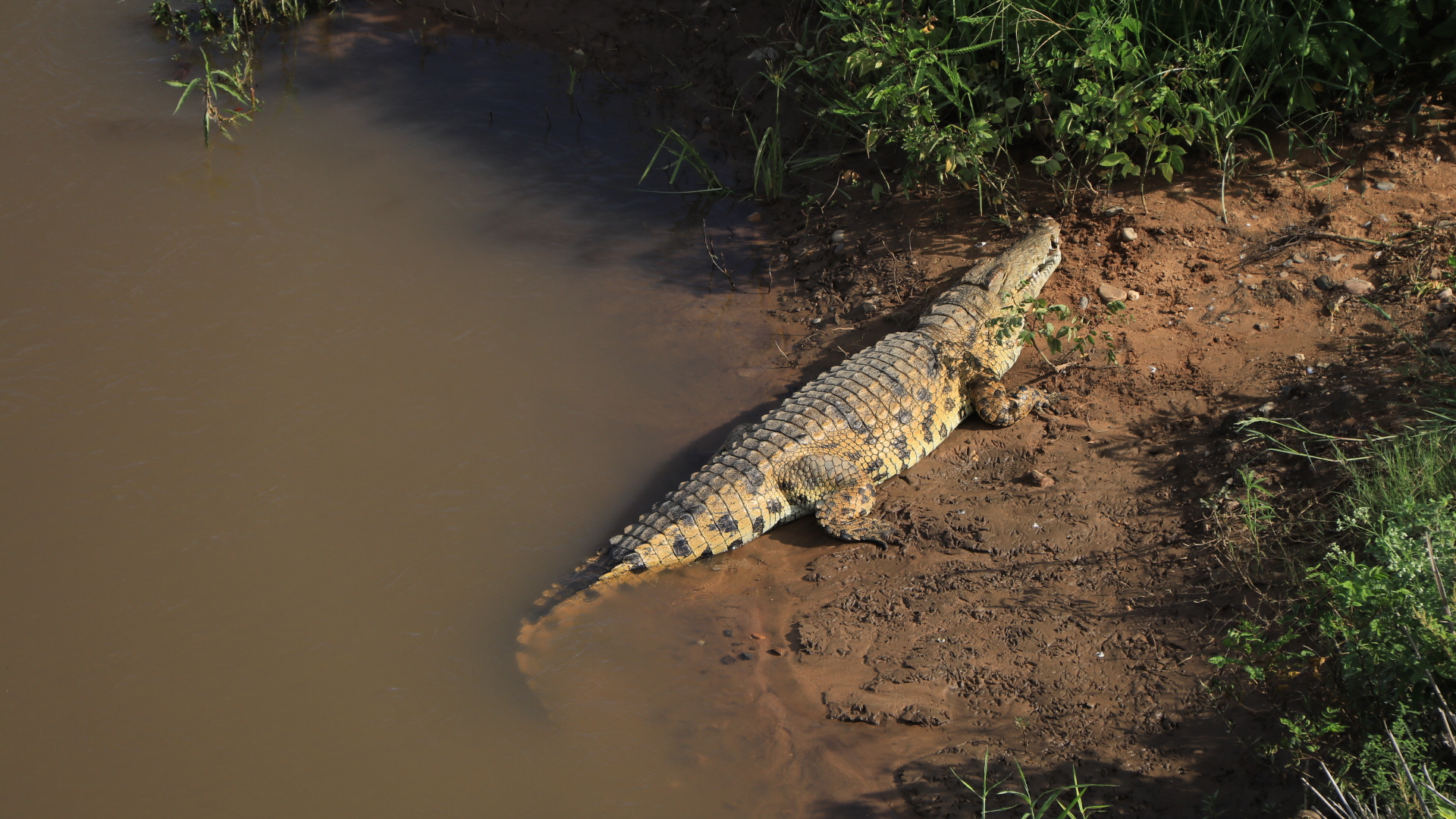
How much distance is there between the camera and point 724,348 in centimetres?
592

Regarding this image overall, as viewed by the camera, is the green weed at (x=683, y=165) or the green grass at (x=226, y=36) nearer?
the green weed at (x=683, y=165)

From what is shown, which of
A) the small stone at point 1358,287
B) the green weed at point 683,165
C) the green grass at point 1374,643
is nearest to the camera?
Answer: the green grass at point 1374,643

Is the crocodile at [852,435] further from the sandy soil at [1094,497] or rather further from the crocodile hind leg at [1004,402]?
the sandy soil at [1094,497]

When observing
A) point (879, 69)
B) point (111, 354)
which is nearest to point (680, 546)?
point (879, 69)

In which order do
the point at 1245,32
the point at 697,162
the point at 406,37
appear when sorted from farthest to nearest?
the point at 406,37 < the point at 697,162 < the point at 1245,32

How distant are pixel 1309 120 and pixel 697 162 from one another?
13.2 ft

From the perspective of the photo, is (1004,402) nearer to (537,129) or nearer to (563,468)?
(563,468)

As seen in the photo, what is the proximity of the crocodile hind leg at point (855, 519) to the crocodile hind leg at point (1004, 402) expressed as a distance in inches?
33.3

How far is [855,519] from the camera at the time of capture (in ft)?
15.5

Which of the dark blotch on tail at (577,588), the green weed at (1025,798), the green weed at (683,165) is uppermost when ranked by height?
the green weed at (683,165)

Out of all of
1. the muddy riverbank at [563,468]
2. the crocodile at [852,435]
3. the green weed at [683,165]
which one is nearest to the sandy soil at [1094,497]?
the muddy riverbank at [563,468]

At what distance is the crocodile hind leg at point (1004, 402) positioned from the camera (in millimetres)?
5055

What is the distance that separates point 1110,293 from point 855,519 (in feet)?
7.16

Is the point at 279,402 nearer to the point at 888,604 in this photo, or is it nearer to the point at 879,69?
the point at 888,604
